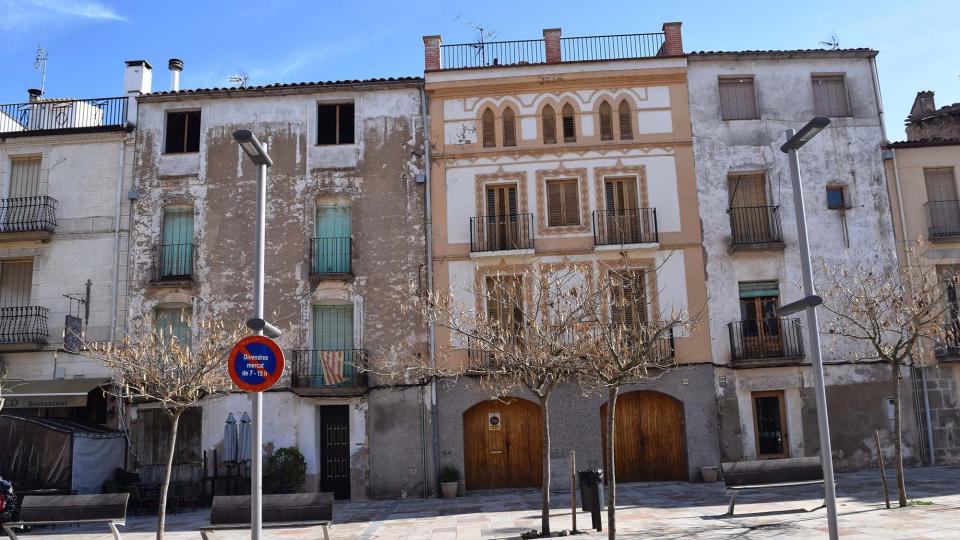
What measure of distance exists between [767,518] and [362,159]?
1511cm

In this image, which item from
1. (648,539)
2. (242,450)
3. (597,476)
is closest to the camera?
(648,539)

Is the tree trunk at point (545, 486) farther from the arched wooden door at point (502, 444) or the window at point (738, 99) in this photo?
the window at point (738, 99)

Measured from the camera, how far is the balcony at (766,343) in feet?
70.5

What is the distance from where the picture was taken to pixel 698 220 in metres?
22.5

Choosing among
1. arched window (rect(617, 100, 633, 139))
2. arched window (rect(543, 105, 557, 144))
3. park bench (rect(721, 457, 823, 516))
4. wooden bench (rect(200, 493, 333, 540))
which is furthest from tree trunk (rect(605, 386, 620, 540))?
arched window (rect(617, 100, 633, 139))

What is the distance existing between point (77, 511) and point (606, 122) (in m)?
17.2

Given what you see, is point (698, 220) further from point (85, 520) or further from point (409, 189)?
point (85, 520)

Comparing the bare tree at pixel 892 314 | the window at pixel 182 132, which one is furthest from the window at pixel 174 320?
the bare tree at pixel 892 314

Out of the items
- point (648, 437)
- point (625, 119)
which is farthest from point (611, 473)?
point (625, 119)

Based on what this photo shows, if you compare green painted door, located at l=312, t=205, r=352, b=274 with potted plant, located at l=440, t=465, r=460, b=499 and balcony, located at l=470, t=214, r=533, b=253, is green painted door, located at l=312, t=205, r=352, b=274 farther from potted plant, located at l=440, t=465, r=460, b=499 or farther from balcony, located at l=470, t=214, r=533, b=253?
potted plant, located at l=440, t=465, r=460, b=499

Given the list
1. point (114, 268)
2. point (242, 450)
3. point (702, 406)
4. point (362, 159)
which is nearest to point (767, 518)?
point (702, 406)

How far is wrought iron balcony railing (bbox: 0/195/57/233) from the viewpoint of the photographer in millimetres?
23109

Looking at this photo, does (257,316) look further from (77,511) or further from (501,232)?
(501,232)

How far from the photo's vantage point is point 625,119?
76.6 feet
